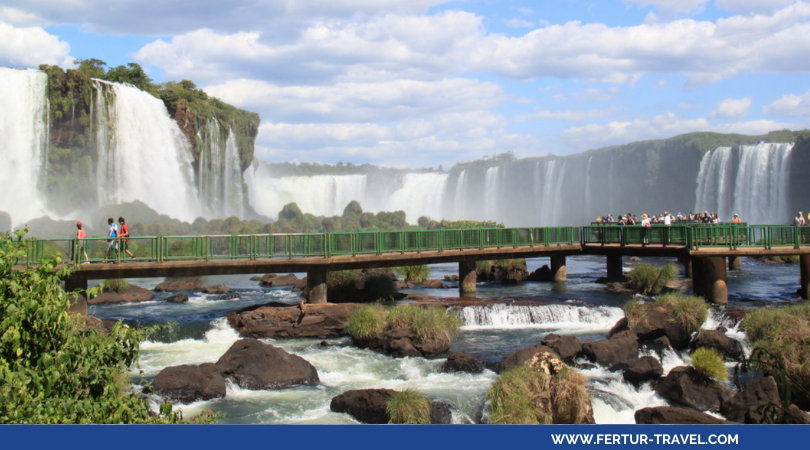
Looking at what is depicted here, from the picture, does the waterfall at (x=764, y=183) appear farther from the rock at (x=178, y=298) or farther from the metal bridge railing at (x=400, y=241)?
the rock at (x=178, y=298)

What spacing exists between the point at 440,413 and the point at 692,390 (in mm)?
4896

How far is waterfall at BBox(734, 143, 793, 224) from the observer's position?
2719 inches

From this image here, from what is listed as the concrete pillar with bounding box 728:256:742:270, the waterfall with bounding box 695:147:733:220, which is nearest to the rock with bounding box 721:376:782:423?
the concrete pillar with bounding box 728:256:742:270

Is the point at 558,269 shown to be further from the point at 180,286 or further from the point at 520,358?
the point at 520,358

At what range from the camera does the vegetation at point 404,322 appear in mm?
18016

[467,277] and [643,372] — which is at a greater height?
[467,277]

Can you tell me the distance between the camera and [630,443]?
11.2 feet

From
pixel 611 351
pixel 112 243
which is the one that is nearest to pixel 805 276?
pixel 611 351

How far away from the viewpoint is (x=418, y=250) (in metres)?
27.0

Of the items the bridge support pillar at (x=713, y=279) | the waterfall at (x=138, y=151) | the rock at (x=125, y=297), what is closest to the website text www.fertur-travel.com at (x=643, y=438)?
the bridge support pillar at (x=713, y=279)

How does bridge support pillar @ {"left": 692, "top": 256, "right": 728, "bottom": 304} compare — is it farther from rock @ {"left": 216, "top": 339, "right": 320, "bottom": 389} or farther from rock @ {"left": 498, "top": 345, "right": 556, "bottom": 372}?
rock @ {"left": 216, "top": 339, "right": 320, "bottom": 389}

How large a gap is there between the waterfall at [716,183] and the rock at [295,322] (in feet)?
212

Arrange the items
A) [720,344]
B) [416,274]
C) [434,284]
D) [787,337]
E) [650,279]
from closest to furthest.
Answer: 1. [787,337]
2. [720,344]
3. [650,279]
4. [434,284]
5. [416,274]


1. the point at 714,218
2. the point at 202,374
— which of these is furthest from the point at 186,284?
the point at 714,218
